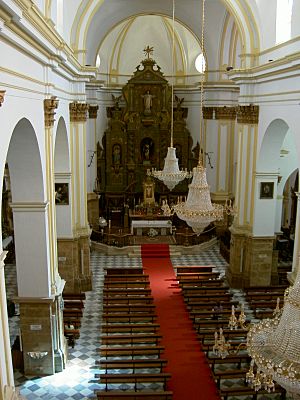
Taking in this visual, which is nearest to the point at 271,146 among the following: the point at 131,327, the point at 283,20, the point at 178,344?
the point at 283,20

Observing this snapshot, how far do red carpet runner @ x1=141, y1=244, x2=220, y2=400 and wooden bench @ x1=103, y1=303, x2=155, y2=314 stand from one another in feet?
1.79

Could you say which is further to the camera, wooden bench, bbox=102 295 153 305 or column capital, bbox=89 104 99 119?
column capital, bbox=89 104 99 119

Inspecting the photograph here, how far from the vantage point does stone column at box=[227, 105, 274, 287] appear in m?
16.8

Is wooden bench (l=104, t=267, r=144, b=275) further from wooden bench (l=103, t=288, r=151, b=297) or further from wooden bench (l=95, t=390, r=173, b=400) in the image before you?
wooden bench (l=95, t=390, r=173, b=400)

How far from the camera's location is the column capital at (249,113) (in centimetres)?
1637

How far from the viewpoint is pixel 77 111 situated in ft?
53.6

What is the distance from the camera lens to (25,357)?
1163 centimetres

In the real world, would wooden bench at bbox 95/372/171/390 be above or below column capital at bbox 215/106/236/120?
below

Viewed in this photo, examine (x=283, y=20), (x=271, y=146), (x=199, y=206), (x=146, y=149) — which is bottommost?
(x=199, y=206)

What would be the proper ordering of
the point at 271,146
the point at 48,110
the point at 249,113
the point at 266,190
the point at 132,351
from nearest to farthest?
the point at 48,110 → the point at 132,351 → the point at 271,146 → the point at 249,113 → the point at 266,190

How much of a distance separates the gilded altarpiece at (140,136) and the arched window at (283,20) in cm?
1262

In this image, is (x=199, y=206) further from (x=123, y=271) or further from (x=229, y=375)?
(x=123, y=271)

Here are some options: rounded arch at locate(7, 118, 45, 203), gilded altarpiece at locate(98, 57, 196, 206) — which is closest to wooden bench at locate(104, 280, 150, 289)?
rounded arch at locate(7, 118, 45, 203)

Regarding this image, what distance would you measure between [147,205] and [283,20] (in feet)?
42.0
